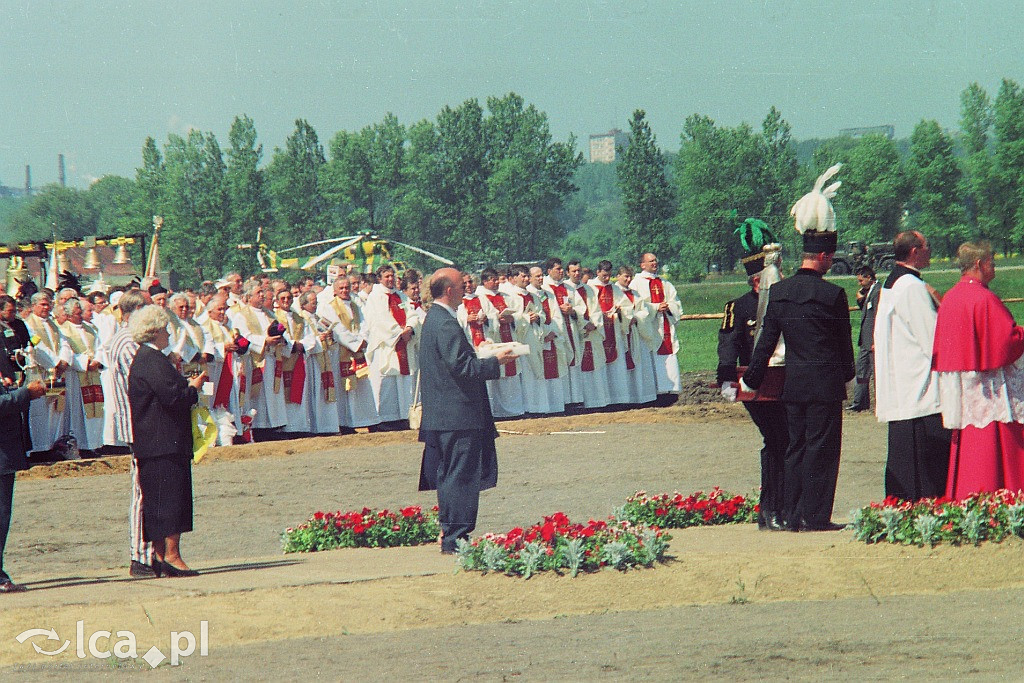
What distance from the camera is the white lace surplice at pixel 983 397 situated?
8156mm

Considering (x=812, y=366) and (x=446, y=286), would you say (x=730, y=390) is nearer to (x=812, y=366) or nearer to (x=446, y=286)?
(x=812, y=366)

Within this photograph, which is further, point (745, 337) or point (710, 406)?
point (710, 406)

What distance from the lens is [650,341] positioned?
63.7ft

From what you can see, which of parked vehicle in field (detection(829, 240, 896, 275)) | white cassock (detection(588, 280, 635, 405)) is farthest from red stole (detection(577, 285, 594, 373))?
parked vehicle in field (detection(829, 240, 896, 275))

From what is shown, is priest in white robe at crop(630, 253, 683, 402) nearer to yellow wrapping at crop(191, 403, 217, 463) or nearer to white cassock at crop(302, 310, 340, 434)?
white cassock at crop(302, 310, 340, 434)

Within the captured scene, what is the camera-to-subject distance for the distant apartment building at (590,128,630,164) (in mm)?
28859

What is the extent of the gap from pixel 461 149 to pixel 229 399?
14027 mm

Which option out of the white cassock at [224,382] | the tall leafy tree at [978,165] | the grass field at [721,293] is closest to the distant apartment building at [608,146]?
the grass field at [721,293]

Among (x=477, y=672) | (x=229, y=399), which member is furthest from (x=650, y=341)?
(x=477, y=672)

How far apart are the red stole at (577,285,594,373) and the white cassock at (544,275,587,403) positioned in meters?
0.04

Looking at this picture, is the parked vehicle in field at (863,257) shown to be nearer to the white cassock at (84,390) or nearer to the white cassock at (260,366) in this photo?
the white cassock at (260,366)

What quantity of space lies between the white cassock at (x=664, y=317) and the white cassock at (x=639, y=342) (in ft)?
0.27

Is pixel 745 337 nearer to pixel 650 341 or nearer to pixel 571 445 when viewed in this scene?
pixel 571 445

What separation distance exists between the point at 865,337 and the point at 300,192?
20885 millimetres
